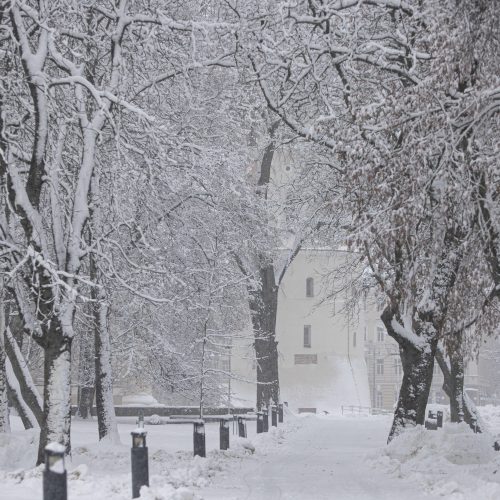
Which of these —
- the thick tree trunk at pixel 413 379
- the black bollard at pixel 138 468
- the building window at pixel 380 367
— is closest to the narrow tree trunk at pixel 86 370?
the thick tree trunk at pixel 413 379

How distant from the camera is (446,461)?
12664 mm

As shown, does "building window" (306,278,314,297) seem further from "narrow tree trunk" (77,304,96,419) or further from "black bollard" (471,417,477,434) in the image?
"black bollard" (471,417,477,434)

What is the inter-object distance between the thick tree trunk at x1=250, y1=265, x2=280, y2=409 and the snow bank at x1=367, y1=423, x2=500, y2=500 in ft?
50.0

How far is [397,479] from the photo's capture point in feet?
39.3

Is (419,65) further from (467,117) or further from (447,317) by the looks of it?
(447,317)

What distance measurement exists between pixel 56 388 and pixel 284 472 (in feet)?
12.7

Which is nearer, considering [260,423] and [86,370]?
[260,423]

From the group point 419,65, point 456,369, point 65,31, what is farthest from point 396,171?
point 456,369

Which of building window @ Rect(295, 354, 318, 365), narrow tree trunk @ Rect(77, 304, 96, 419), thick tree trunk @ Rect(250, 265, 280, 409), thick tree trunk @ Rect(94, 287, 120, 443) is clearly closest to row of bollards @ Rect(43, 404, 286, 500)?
thick tree trunk @ Rect(94, 287, 120, 443)

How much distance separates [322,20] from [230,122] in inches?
322

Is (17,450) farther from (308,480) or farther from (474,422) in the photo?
(474,422)

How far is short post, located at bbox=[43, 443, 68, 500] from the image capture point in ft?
21.4

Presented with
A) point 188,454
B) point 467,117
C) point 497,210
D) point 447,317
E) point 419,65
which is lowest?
point 188,454

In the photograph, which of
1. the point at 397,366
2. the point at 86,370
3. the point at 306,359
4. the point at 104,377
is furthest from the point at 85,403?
the point at 397,366
